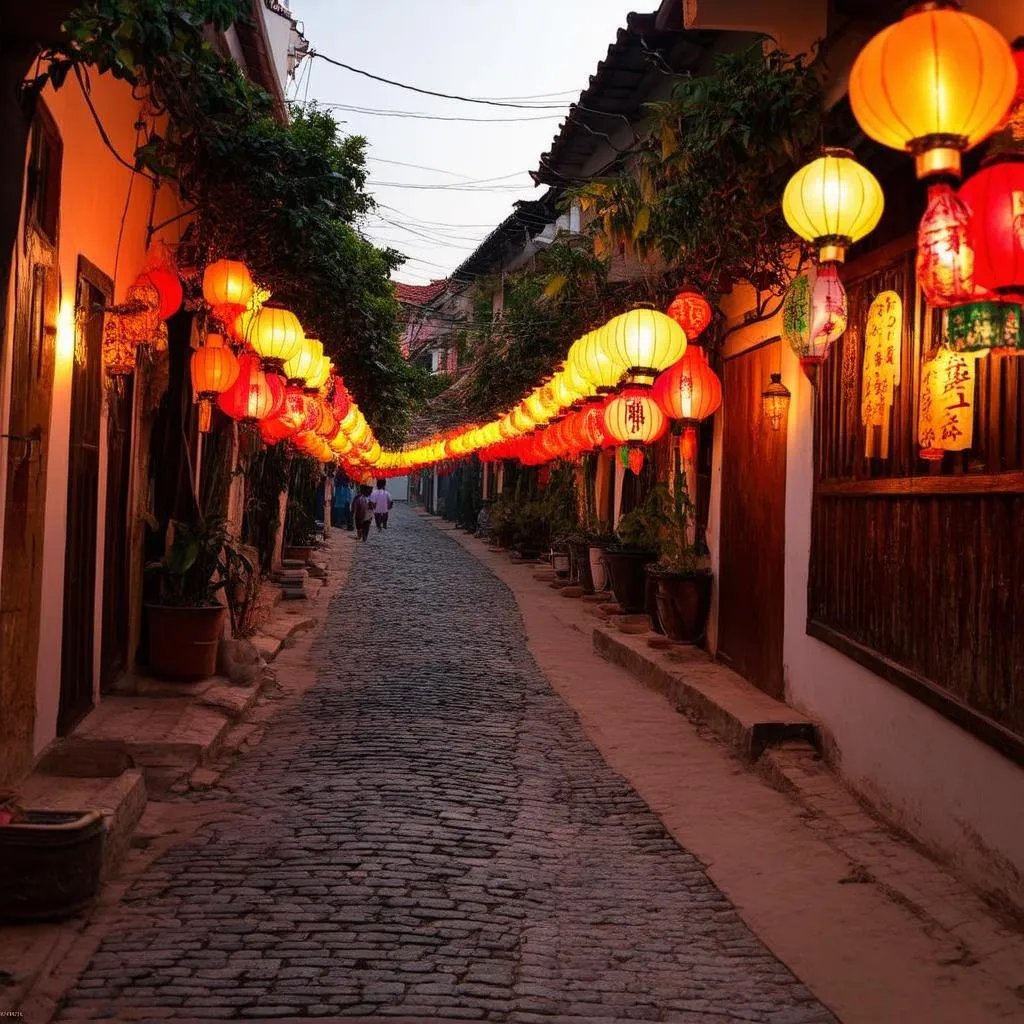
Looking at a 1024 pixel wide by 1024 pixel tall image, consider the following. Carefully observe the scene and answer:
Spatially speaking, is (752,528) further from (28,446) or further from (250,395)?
(28,446)

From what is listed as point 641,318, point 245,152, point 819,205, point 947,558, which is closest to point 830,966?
point 947,558

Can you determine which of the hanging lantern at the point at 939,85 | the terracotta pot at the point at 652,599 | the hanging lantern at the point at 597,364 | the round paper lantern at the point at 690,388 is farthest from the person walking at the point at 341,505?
the hanging lantern at the point at 939,85

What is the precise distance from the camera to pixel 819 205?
6.09 meters

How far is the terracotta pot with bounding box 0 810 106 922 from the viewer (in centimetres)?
486

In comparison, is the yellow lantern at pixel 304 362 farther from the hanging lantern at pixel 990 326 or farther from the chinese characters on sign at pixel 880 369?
the hanging lantern at pixel 990 326

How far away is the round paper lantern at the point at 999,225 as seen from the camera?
13.8ft

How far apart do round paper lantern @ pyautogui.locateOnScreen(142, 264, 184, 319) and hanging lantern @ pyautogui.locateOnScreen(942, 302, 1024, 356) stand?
611cm

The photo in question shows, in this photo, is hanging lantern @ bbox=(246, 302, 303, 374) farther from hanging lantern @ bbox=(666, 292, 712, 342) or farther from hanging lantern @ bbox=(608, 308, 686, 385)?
hanging lantern @ bbox=(666, 292, 712, 342)

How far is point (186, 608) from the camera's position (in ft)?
32.1

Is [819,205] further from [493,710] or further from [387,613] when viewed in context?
[387,613]

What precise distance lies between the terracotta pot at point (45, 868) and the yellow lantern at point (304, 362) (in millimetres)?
6980

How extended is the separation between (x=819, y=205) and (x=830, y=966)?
3.73m

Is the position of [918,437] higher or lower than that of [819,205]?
lower

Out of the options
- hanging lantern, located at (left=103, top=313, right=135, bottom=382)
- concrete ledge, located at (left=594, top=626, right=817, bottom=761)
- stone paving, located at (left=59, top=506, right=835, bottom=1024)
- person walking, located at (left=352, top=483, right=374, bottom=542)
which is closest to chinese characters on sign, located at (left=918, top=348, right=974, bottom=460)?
stone paving, located at (left=59, top=506, right=835, bottom=1024)
